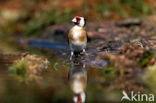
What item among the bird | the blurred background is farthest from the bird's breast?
the blurred background

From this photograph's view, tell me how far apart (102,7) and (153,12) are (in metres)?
2.54

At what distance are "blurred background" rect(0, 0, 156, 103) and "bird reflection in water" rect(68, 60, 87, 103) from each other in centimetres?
11

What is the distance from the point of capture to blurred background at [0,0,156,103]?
8633 mm

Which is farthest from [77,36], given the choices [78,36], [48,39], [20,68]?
[48,39]

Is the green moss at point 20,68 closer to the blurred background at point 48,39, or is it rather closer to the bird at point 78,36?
the blurred background at point 48,39

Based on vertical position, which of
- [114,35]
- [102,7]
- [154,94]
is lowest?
[154,94]

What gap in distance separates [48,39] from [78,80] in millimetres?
12128

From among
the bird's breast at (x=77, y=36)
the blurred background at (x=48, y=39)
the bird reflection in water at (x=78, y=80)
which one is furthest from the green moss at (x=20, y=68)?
the bird's breast at (x=77, y=36)

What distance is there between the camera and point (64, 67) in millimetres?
12055

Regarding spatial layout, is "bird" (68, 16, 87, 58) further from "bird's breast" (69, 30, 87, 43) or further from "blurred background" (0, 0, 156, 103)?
"blurred background" (0, 0, 156, 103)

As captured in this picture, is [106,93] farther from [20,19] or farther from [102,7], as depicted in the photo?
[20,19]

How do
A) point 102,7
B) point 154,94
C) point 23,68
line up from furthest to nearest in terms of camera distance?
1. point 102,7
2. point 23,68
3. point 154,94

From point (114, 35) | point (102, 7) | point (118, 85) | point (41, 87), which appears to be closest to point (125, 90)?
point (118, 85)

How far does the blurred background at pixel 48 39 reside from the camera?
28.3 ft
